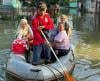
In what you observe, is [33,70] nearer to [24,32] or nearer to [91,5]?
[24,32]

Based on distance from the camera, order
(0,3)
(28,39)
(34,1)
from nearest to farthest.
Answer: (28,39)
(34,1)
(0,3)

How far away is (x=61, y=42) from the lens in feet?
41.8

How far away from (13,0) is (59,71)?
43423 millimetres

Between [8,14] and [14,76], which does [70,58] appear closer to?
[14,76]

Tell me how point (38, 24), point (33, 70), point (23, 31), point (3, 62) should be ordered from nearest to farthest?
point (33, 70), point (38, 24), point (23, 31), point (3, 62)

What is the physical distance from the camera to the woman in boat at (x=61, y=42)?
41.4 feet

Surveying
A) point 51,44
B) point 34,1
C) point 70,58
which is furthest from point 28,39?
point 34,1

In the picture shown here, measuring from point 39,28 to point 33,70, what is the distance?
1.52 metres

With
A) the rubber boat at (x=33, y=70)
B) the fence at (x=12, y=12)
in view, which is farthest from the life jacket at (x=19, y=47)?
the fence at (x=12, y=12)

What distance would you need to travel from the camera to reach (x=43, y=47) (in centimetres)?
1216

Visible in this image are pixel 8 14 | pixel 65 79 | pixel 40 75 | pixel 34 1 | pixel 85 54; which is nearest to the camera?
pixel 40 75

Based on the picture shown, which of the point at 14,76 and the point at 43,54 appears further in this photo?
the point at 43,54

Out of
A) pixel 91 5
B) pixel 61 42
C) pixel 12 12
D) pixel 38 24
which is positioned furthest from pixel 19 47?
pixel 91 5

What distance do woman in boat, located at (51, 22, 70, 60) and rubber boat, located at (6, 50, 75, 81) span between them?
2.11ft
